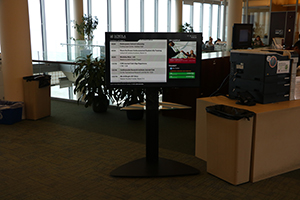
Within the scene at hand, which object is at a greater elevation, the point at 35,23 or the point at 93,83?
the point at 35,23

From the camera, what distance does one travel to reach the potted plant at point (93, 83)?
5720mm

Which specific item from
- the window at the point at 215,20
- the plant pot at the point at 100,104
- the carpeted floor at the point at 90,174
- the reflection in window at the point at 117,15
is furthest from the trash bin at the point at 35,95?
the window at the point at 215,20

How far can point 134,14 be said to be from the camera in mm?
15938

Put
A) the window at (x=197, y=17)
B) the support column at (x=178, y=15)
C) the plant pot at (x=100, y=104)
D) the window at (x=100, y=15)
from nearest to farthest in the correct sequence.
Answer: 1. the plant pot at (x=100, y=104)
2. the window at (x=100, y=15)
3. the support column at (x=178, y=15)
4. the window at (x=197, y=17)

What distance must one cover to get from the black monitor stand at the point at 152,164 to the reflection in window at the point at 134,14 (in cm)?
1284

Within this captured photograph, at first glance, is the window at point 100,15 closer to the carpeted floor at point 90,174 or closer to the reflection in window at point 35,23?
the reflection in window at point 35,23

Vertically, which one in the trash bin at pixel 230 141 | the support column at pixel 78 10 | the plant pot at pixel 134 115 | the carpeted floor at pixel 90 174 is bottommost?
the carpeted floor at pixel 90 174

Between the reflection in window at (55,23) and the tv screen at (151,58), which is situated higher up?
the reflection in window at (55,23)

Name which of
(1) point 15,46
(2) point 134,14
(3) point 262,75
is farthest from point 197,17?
(3) point 262,75

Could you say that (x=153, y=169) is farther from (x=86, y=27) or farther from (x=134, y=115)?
(x=86, y=27)

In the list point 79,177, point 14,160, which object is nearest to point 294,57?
point 79,177

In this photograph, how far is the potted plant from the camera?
572 cm

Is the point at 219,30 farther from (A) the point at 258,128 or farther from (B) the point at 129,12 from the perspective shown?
(A) the point at 258,128

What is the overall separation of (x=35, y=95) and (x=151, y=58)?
3.14 m
